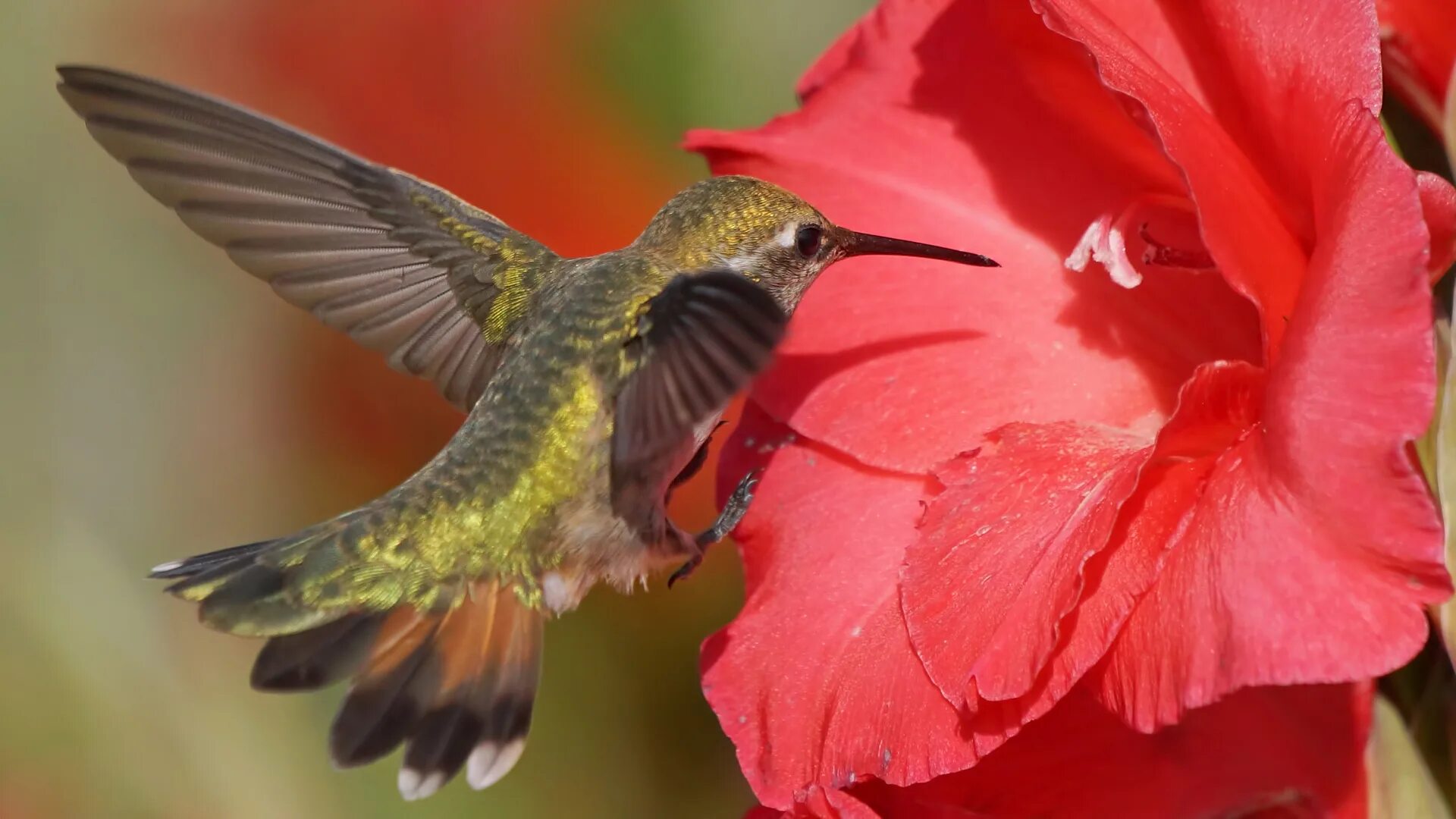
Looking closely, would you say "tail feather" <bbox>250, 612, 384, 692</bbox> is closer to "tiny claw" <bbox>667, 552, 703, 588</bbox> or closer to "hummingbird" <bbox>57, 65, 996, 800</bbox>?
"hummingbird" <bbox>57, 65, 996, 800</bbox>

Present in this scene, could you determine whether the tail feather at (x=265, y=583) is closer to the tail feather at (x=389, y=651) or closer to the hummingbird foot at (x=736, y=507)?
the tail feather at (x=389, y=651)

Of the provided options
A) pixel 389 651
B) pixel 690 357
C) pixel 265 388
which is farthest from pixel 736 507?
pixel 265 388

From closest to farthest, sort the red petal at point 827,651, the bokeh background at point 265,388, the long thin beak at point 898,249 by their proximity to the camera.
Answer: the red petal at point 827,651, the long thin beak at point 898,249, the bokeh background at point 265,388

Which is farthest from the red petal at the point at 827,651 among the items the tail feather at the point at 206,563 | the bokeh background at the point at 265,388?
the bokeh background at the point at 265,388

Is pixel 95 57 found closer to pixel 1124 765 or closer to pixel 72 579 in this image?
pixel 72 579

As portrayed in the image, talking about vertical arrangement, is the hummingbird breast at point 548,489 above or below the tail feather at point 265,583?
below
